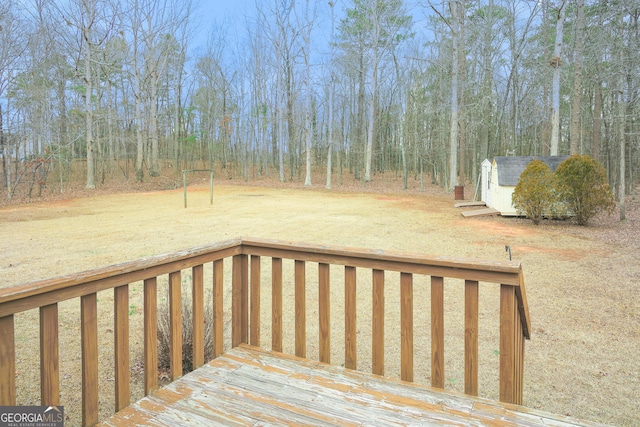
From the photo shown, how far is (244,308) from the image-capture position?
2.64 meters

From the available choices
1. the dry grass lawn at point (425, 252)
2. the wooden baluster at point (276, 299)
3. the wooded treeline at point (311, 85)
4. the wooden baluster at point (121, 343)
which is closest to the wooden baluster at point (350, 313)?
the wooden baluster at point (276, 299)

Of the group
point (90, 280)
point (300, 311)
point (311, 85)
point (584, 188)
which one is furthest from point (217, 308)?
point (311, 85)

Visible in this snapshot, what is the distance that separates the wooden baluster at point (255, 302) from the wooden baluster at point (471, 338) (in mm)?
1275

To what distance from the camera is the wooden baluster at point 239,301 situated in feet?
8.53

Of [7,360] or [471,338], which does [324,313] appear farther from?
[7,360]

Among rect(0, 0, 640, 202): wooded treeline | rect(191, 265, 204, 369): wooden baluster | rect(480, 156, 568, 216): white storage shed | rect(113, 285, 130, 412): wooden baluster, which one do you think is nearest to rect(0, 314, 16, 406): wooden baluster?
rect(113, 285, 130, 412): wooden baluster

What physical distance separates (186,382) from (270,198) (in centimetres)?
1595

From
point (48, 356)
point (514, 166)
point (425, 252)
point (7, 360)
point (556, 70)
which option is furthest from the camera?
point (556, 70)

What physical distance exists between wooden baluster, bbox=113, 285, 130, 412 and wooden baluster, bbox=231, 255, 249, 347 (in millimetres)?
810

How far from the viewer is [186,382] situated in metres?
2.15

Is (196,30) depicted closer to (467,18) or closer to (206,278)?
(467,18)

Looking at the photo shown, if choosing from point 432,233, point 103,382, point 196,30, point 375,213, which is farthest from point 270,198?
point 196,30

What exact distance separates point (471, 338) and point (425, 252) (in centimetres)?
611

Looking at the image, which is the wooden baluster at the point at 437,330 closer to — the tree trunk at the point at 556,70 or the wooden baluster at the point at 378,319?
the wooden baluster at the point at 378,319
